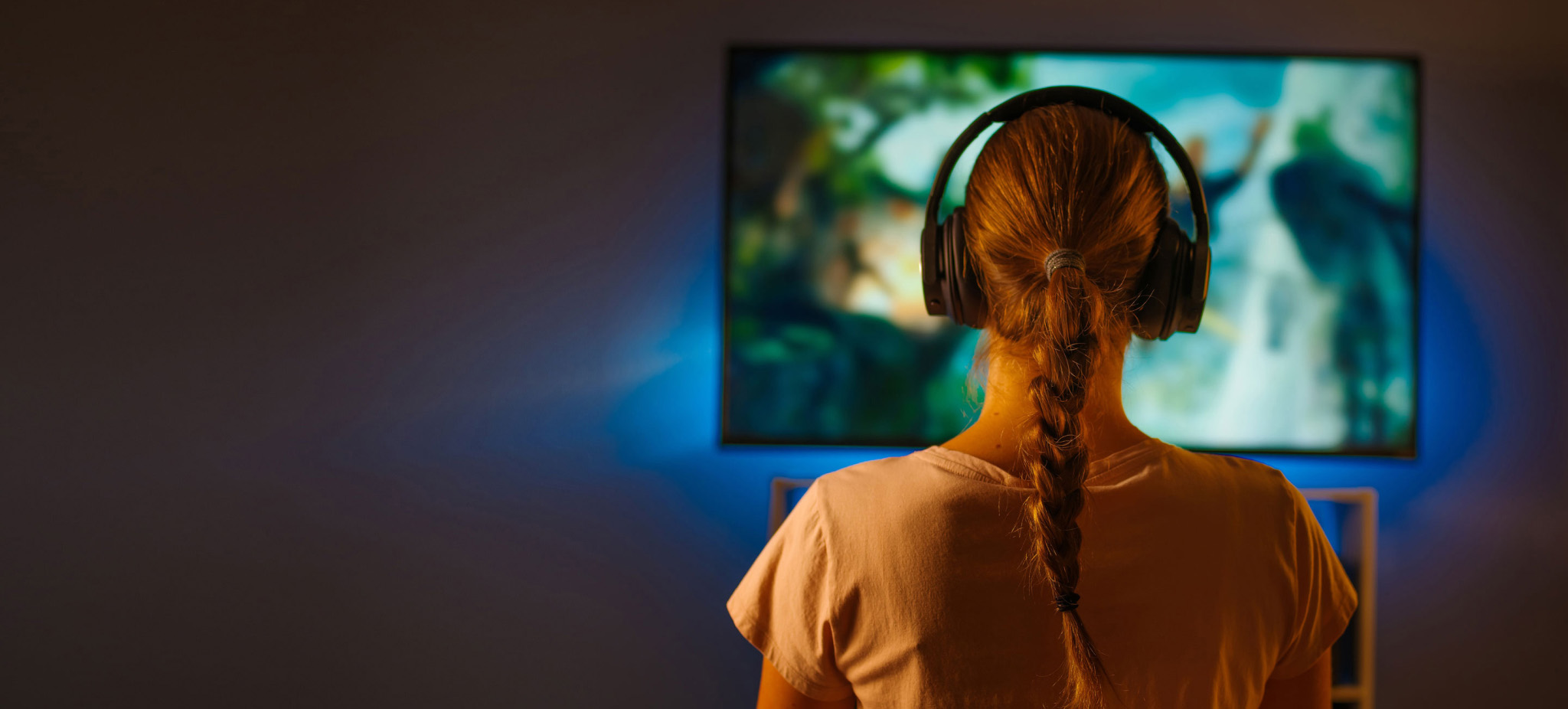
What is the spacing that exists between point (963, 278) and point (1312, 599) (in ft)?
1.36

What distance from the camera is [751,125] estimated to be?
169 cm

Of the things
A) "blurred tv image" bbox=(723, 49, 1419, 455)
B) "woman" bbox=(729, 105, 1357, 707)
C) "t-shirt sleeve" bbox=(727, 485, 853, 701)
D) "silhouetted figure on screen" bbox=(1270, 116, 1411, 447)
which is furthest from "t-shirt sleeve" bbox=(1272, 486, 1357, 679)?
"silhouetted figure on screen" bbox=(1270, 116, 1411, 447)

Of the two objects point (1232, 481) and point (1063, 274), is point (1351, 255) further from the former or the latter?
point (1063, 274)

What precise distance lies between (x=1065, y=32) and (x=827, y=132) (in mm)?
571

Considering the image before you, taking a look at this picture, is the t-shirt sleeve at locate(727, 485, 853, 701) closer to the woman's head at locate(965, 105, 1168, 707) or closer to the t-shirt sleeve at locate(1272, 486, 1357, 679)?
the woman's head at locate(965, 105, 1168, 707)

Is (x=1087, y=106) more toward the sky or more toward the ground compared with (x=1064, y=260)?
more toward the sky

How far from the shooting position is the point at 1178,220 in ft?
5.44

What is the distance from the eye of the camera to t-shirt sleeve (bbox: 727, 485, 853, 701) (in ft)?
2.17

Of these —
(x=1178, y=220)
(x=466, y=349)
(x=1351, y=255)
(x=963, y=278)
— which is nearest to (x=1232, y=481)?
(x=963, y=278)

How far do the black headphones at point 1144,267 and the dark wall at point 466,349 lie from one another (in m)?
0.95

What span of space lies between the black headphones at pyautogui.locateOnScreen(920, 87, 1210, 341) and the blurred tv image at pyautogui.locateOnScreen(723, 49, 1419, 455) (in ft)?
2.79

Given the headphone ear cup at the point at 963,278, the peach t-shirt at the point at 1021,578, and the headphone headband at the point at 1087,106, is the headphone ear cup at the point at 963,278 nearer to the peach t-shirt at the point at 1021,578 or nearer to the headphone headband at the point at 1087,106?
the headphone headband at the point at 1087,106

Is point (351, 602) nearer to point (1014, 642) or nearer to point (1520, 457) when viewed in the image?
point (1014, 642)

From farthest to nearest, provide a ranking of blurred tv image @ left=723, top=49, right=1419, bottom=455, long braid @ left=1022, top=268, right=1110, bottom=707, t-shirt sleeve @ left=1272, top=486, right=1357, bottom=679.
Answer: blurred tv image @ left=723, top=49, right=1419, bottom=455 < t-shirt sleeve @ left=1272, top=486, right=1357, bottom=679 < long braid @ left=1022, top=268, right=1110, bottom=707
